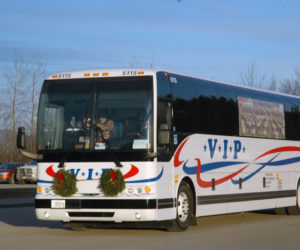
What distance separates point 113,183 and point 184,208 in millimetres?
2073

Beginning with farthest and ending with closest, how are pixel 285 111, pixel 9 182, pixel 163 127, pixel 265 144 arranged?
pixel 9 182, pixel 285 111, pixel 265 144, pixel 163 127

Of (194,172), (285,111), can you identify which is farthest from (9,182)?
(194,172)

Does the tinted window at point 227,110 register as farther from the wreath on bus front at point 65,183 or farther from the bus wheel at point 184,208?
the wreath on bus front at point 65,183

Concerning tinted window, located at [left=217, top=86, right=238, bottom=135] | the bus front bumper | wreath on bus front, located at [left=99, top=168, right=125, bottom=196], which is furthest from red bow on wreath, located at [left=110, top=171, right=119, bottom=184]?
tinted window, located at [left=217, top=86, right=238, bottom=135]

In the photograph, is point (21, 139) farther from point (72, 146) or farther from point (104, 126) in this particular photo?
point (104, 126)

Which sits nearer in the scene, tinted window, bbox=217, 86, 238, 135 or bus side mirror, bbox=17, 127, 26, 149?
bus side mirror, bbox=17, 127, 26, 149

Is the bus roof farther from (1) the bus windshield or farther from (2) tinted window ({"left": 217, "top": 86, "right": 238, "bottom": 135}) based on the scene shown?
(2) tinted window ({"left": 217, "top": 86, "right": 238, "bottom": 135})

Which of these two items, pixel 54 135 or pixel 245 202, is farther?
pixel 245 202

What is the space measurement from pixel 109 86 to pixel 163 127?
1443 mm

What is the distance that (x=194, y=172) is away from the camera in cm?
1561

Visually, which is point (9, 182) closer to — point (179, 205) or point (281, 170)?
point (281, 170)

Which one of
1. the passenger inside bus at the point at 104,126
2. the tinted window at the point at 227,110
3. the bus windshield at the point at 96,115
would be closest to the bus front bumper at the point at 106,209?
the bus windshield at the point at 96,115

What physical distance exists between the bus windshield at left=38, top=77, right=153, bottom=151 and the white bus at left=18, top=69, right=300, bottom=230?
0.02 meters

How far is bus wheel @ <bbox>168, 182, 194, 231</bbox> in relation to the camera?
48.5 feet
